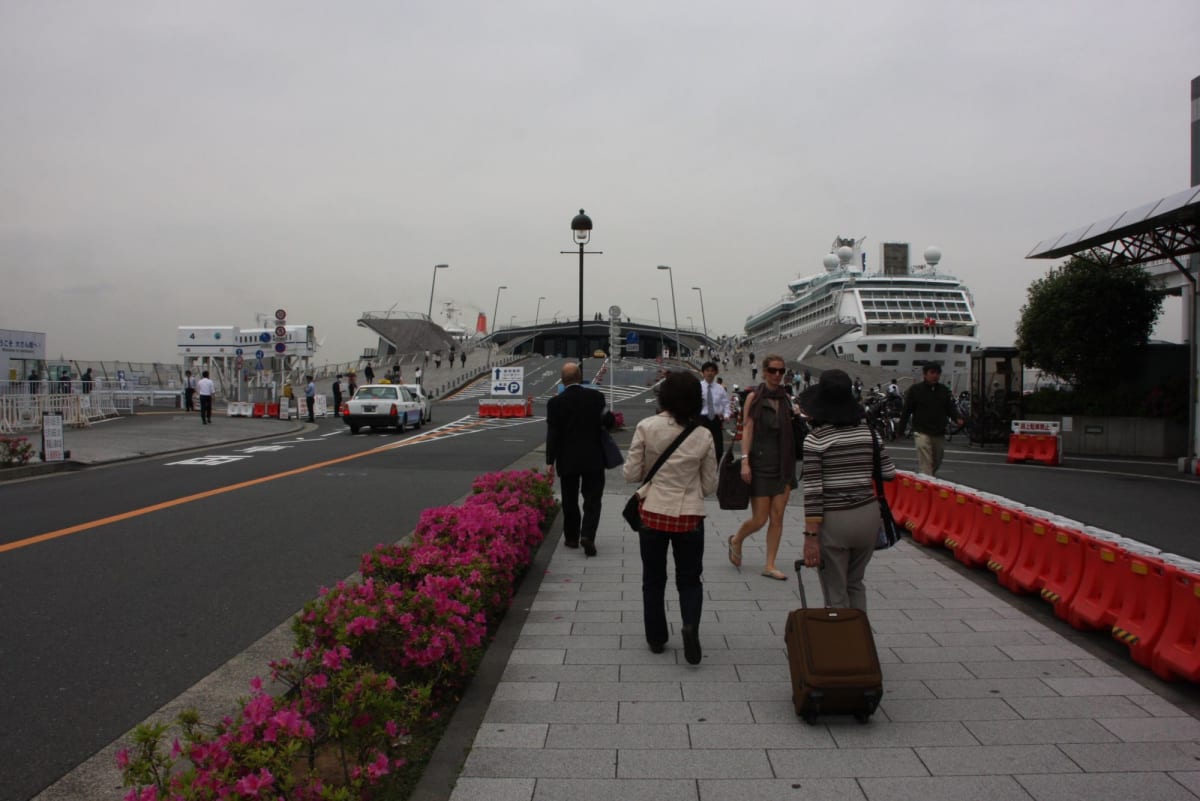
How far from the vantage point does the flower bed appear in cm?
267

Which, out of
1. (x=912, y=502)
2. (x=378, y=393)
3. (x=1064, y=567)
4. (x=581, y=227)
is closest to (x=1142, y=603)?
(x=1064, y=567)

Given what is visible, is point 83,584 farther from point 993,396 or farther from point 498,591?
point 993,396

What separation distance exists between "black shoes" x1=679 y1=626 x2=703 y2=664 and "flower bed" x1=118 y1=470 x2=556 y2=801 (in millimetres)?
1118

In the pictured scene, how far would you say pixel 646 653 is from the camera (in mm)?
5129

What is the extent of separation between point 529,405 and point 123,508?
27.2 m

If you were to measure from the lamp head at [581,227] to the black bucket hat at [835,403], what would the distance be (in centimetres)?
1178

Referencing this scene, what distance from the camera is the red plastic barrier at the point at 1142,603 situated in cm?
471

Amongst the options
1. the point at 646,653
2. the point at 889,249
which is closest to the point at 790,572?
the point at 646,653

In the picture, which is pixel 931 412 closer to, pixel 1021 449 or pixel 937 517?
pixel 937 517

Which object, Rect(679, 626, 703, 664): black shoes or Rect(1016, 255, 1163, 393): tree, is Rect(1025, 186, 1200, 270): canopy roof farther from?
Rect(679, 626, 703, 664): black shoes

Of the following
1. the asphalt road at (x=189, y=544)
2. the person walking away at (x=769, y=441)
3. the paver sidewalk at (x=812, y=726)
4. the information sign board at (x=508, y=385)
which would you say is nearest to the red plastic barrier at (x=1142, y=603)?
the paver sidewalk at (x=812, y=726)

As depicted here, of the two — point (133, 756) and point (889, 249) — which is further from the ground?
point (889, 249)

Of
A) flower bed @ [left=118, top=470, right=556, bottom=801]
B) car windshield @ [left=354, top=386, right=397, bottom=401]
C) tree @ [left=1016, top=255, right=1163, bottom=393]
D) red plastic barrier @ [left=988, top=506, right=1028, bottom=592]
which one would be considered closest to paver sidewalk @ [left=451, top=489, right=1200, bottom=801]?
flower bed @ [left=118, top=470, right=556, bottom=801]

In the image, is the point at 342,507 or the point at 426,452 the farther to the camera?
the point at 426,452
